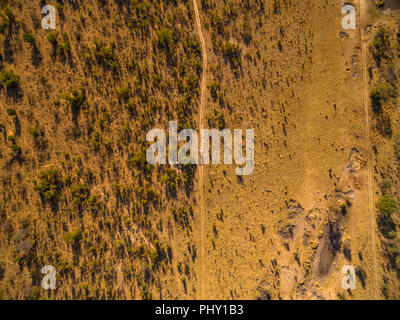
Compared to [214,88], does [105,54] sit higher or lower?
higher

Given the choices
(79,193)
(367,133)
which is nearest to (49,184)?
(79,193)

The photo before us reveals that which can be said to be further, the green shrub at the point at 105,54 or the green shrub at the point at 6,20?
the green shrub at the point at 105,54

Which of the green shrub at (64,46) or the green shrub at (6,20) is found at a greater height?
the green shrub at (6,20)

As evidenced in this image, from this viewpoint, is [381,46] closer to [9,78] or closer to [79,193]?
[79,193]

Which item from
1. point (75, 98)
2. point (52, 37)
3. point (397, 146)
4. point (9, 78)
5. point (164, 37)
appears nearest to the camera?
point (9, 78)

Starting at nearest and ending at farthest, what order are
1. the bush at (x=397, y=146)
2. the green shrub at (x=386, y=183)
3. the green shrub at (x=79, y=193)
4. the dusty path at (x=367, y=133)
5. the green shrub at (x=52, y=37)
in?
the green shrub at (x=52, y=37)
the green shrub at (x=79, y=193)
the green shrub at (x=386, y=183)
the bush at (x=397, y=146)
the dusty path at (x=367, y=133)

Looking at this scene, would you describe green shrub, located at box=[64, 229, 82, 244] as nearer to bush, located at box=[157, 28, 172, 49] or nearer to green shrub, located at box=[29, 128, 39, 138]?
green shrub, located at box=[29, 128, 39, 138]

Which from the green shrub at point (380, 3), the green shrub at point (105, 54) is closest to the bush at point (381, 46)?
the green shrub at point (380, 3)

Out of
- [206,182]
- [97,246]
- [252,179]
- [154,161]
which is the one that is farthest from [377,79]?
[97,246]

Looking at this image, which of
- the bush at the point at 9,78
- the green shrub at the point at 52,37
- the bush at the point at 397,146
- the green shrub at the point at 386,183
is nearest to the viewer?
the bush at the point at 9,78

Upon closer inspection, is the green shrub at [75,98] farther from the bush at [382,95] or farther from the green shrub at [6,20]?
the bush at [382,95]
